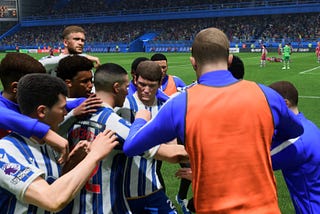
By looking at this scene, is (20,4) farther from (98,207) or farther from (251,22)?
(98,207)

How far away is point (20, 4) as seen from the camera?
8119cm

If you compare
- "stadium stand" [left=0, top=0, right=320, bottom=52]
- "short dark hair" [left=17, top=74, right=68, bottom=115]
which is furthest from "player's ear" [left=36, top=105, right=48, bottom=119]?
"stadium stand" [left=0, top=0, right=320, bottom=52]

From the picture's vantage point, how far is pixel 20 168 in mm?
2283

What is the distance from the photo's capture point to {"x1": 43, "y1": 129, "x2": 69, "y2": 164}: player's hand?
2.60m

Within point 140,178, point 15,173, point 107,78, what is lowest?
point 140,178

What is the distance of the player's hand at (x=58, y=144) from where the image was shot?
2.60 metres

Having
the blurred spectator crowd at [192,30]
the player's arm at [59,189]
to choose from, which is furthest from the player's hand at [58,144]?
the blurred spectator crowd at [192,30]

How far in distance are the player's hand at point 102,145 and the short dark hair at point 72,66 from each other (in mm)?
1188

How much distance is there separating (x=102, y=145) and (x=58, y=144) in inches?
14.9

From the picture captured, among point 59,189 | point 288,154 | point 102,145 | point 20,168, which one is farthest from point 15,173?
point 288,154

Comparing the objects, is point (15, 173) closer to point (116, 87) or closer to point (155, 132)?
point (155, 132)

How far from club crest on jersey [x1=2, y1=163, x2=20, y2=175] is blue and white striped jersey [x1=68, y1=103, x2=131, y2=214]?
27.7 inches

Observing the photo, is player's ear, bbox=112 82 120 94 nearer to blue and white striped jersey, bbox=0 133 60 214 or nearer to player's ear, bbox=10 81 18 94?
blue and white striped jersey, bbox=0 133 60 214

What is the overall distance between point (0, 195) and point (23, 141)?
36cm
